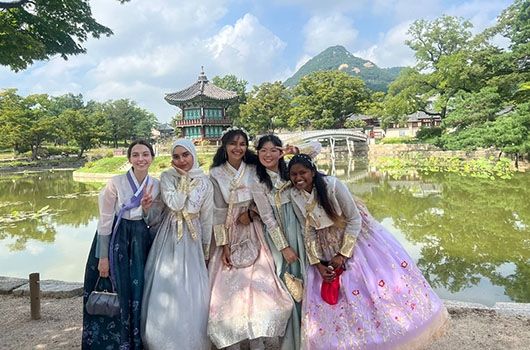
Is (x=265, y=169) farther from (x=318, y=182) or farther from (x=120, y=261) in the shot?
(x=120, y=261)

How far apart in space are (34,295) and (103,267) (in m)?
1.30

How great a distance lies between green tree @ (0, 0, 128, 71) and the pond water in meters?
2.93

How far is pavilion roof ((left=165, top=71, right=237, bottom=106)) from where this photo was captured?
1109 inches

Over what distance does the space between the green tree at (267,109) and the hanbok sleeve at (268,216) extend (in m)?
29.4

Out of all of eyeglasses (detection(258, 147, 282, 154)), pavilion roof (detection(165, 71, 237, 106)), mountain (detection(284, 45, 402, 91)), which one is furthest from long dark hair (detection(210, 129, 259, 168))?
mountain (detection(284, 45, 402, 91))

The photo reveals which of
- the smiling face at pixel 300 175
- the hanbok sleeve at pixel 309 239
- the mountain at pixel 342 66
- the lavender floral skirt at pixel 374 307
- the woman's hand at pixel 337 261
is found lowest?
the lavender floral skirt at pixel 374 307

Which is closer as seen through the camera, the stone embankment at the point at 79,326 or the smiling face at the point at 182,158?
the smiling face at the point at 182,158

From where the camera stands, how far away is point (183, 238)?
2176 millimetres

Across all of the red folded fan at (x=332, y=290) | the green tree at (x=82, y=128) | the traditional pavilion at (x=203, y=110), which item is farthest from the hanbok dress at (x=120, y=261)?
the green tree at (x=82, y=128)

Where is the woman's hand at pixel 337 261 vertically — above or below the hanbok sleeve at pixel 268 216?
below

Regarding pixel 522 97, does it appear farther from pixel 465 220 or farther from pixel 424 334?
pixel 424 334

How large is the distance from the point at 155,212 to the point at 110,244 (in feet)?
0.98

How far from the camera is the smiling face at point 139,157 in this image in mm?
2191

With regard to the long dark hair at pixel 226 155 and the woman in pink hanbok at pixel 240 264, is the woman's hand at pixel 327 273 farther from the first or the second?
the long dark hair at pixel 226 155
